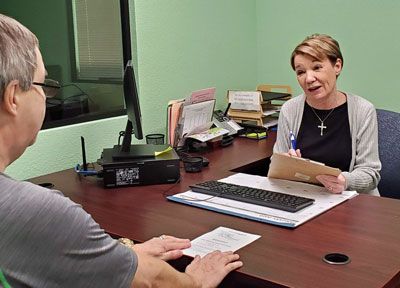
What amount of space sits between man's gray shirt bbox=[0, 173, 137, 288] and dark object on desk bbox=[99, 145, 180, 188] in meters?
0.99

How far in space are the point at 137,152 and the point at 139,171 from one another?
125 millimetres

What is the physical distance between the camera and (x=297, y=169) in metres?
1.93

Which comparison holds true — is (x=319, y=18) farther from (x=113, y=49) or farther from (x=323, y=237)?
(x=323, y=237)

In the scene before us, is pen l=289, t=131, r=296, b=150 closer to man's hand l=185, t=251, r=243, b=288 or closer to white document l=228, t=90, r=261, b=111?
white document l=228, t=90, r=261, b=111

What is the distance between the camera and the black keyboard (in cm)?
170

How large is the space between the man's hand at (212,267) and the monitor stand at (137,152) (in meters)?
0.79

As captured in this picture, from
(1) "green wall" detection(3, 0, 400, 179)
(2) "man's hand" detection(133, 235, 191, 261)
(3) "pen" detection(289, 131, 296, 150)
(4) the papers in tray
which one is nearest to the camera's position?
(2) "man's hand" detection(133, 235, 191, 261)

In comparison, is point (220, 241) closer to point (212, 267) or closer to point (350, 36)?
point (212, 267)

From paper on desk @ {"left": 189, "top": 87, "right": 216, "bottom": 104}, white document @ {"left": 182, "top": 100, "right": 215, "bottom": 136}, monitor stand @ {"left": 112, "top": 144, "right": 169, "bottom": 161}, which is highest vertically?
paper on desk @ {"left": 189, "top": 87, "right": 216, "bottom": 104}

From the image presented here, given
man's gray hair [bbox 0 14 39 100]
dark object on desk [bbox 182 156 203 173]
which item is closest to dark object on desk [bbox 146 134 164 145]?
dark object on desk [bbox 182 156 203 173]

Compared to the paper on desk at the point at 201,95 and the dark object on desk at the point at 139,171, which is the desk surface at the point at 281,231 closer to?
the dark object on desk at the point at 139,171

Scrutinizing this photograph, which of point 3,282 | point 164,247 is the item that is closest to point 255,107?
point 164,247

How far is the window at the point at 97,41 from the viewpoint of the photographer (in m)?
2.58

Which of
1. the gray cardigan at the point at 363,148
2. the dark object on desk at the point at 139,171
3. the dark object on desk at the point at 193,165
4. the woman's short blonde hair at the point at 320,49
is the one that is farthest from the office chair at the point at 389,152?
the dark object on desk at the point at 139,171
